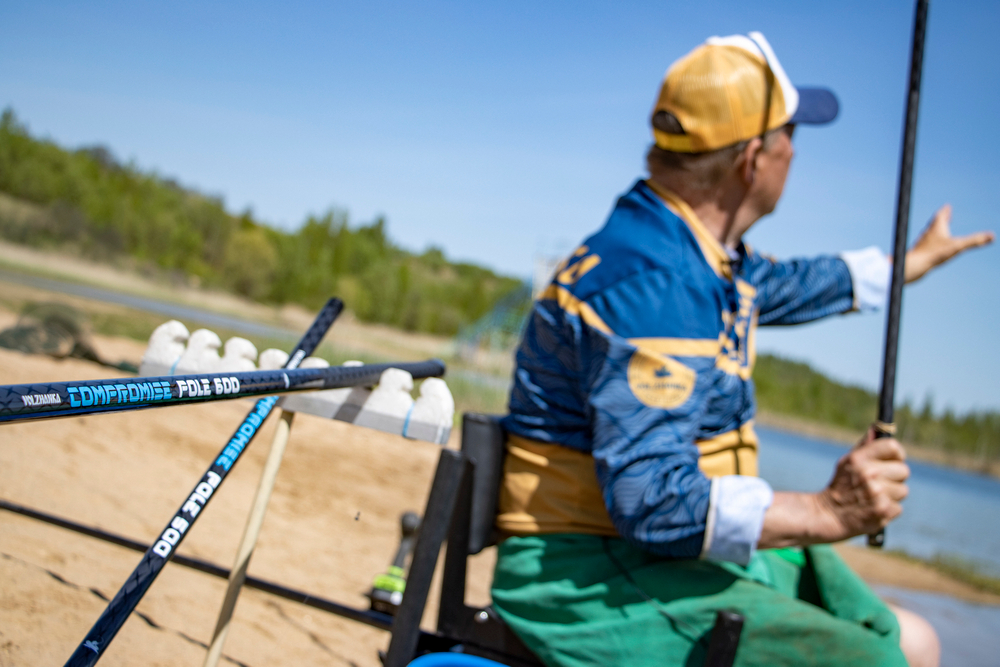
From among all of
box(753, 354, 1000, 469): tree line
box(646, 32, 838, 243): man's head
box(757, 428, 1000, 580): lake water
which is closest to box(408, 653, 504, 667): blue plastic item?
box(646, 32, 838, 243): man's head

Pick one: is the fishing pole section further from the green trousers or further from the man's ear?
the man's ear

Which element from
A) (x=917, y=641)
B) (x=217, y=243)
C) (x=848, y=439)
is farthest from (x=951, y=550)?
(x=848, y=439)

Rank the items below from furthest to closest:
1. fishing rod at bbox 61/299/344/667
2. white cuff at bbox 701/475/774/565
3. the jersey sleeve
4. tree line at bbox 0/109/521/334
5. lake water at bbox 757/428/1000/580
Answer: tree line at bbox 0/109/521/334, lake water at bbox 757/428/1000/580, the jersey sleeve, white cuff at bbox 701/475/774/565, fishing rod at bbox 61/299/344/667

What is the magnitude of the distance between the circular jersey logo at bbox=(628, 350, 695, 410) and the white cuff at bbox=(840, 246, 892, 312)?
135cm

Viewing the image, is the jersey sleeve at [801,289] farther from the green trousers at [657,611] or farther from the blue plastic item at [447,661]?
the blue plastic item at [447,661]

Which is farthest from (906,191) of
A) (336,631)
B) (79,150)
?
(79,150)

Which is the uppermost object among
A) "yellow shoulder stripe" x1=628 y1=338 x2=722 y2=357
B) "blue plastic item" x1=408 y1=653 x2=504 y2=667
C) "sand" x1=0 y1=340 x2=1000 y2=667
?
"yellow shoulder stripe" x1=628 y1=338 x2=722 y2=357

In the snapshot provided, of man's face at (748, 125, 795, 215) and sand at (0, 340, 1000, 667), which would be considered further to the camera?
man's face at (748, 125, 795, 215)

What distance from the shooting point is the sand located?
138cm

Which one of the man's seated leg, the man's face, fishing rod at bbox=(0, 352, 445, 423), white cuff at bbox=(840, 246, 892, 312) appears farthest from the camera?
white cuff at bbox=(840, 246, 892, 312)

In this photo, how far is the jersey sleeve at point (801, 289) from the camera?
7.31ft

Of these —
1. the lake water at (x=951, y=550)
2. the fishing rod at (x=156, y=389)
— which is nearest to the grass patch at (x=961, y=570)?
the lake water at (x=951, y=550)

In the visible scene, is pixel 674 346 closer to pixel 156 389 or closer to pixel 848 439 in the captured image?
pixel 156 389

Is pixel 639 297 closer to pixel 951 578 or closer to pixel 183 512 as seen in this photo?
pixel 183 512
